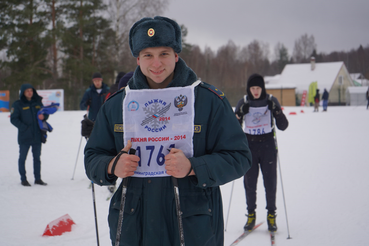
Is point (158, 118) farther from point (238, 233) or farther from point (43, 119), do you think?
point (43, 119)

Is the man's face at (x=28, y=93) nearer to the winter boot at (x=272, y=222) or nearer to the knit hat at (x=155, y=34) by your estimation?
the winter boot at (x=272, y=222)

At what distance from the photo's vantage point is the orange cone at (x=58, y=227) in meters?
4.53

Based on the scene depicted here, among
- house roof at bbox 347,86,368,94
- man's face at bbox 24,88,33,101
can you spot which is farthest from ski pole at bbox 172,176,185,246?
house roof at bbox 347,86,368,94

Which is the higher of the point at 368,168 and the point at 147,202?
the point at 147,202

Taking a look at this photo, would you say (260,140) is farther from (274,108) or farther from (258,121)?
(274,108)

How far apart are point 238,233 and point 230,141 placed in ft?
11.4

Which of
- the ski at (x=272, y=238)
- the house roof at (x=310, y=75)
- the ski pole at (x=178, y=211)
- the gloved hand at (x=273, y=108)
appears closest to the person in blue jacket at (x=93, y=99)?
the gloved hand at (x=273, y=108)

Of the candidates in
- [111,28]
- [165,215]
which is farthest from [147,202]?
[111,28]

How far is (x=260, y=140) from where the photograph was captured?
191 inches

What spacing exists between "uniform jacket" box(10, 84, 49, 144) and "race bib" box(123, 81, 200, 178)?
20.5 feet

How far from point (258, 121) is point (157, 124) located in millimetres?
3348

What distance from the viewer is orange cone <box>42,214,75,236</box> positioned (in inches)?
178

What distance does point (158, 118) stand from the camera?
1.84m

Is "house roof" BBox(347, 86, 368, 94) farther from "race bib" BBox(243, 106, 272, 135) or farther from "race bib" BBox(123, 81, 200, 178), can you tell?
"race bib" BBox(123, 81, 200, 178)
